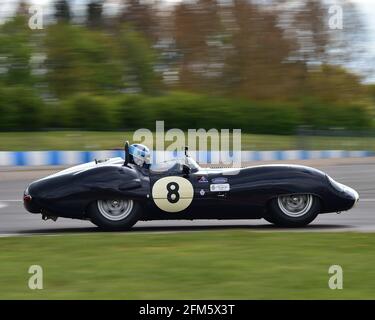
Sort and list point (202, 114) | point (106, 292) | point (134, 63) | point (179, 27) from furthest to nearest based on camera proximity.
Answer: point (179, 27) < point (134, 63) < point (202, 114) < point (106, 292)

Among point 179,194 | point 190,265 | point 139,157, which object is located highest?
point 139,157

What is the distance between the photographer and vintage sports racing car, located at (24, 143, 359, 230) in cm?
927

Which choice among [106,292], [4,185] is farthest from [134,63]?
[106,292]

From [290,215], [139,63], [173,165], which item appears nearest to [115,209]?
[173,165]

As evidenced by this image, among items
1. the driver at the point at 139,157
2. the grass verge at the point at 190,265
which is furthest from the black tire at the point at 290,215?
the driver at the point at 139,157

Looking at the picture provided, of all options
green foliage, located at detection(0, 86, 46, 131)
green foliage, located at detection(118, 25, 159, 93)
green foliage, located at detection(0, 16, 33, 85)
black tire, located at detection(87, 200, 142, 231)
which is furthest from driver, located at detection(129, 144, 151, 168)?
green foliage, located at detection(118, 25, 159, 93)

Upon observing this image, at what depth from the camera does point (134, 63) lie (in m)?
42.4

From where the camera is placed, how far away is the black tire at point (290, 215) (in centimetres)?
949

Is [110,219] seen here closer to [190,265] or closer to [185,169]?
[185,169]

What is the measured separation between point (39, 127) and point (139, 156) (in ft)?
82.0

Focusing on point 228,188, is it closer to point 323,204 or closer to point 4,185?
point 323,204

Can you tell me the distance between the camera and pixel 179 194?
9305mm

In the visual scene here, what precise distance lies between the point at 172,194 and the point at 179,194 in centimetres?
8

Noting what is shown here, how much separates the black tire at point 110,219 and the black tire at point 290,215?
1.54 metres
